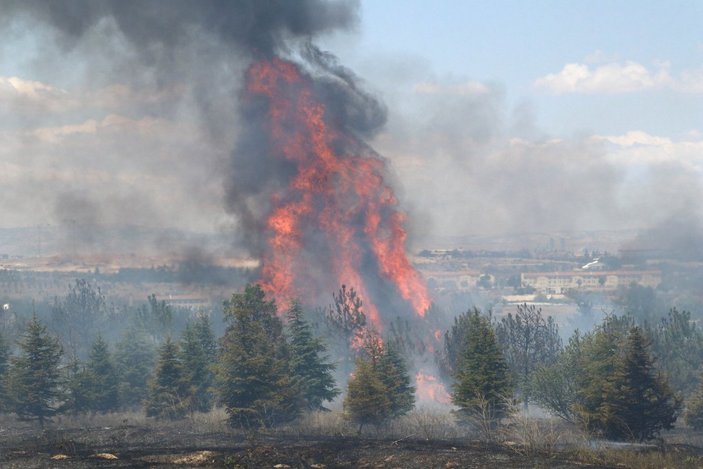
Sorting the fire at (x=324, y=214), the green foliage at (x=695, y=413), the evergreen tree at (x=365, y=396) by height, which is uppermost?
the fire at (x=324, y=214)

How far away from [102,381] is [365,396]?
22.9 meters

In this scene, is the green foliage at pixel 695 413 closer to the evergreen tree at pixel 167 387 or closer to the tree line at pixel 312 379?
the tree line at pixel 312 379

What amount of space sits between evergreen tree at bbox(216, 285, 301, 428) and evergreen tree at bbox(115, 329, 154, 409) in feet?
43.2

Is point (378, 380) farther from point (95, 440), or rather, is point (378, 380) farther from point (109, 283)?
point (109, 283)

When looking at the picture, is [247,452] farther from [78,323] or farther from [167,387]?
[78,323]

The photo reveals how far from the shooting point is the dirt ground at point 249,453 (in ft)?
126

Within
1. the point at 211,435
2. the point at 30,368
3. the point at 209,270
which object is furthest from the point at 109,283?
the point at 211,435

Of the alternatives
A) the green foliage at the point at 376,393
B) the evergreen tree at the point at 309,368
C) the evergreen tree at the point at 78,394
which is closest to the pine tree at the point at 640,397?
the green foliage at the point at 376,393

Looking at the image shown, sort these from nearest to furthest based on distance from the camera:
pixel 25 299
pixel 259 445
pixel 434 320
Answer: pixel 259 445, pixel 434 320, pixel 25 299

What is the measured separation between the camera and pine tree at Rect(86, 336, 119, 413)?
60656 millimetres

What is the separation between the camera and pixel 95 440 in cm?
4859

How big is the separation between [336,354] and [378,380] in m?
34.8

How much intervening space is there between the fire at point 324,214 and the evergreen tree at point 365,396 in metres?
53.6

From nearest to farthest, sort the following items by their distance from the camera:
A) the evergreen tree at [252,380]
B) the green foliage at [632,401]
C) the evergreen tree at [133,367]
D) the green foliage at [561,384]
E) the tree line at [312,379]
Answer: the green foliage at [632,401] → the tree line at [312,379] → the evergreen tree at [252,380] → the green foliage at [561,384] → the evergreen tree at [133,367]
